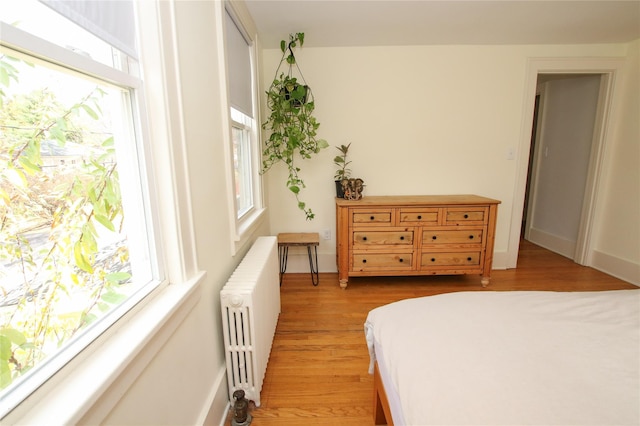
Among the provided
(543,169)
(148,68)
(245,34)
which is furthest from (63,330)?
(543,169)

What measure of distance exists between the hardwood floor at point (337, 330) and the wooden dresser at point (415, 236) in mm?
205

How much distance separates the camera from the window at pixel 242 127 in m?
1.62

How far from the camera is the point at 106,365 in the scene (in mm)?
633

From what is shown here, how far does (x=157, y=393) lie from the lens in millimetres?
823

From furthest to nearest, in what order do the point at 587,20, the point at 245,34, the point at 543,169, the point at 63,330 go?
the point at 543,169 → the point at 587,20 → the point at 245,34 → the point at 63,330

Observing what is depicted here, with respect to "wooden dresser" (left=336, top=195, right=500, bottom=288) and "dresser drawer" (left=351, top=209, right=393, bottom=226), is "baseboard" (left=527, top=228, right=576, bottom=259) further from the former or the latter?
"dresser drawer" (left=351, top=209, right=393, bottom=226)

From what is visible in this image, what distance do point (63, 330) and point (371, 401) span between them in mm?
1328

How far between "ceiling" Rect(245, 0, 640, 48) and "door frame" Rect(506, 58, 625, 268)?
0.19 m

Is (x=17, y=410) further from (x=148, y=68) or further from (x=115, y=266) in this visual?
(x=148, y=68)

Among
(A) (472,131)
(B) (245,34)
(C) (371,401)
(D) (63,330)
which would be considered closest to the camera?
(D) (63,330)

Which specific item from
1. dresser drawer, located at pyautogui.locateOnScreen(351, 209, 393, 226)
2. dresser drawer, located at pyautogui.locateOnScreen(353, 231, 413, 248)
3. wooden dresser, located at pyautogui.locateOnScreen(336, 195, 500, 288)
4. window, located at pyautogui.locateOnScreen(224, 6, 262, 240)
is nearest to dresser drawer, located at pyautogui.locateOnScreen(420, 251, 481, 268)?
wooden dresser, located at pyautogui.locateOnScreen(336, 195, 500, 288)

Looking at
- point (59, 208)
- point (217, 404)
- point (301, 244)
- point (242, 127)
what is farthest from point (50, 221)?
point (301, 244)

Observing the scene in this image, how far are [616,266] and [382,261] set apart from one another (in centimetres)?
240

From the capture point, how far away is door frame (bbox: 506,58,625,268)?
261cm
